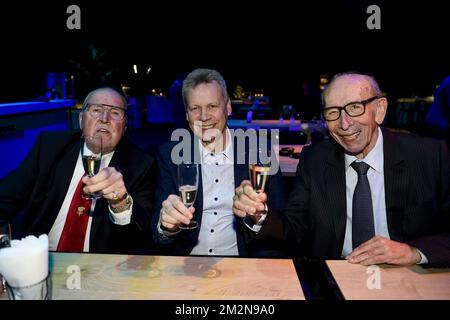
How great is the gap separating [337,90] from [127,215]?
1.46 meters

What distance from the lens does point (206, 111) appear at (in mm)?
2482

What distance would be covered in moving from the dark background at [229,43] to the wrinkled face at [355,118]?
8162mm

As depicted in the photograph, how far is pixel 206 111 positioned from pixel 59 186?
1118 mm

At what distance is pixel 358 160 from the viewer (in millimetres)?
2115

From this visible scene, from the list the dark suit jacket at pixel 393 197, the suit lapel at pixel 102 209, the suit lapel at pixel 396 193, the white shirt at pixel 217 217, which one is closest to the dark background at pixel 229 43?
the suit lapel at pixel 102 209

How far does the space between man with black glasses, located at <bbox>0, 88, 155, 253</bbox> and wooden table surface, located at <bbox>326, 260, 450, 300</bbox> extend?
3.93ft

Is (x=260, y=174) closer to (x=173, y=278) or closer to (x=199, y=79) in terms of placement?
(x=173, y=278)

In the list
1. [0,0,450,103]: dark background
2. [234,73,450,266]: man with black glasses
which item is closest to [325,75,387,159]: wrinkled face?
[234,73,450,266]: man with black glasses

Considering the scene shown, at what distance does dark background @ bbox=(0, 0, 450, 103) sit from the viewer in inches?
357

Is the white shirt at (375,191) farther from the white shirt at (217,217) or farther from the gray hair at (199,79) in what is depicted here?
the gray hair at (199,79)

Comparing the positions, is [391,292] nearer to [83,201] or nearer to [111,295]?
[111,295]

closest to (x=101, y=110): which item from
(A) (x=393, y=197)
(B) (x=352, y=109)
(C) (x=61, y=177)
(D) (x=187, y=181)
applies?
(C) (x=61, y=177)

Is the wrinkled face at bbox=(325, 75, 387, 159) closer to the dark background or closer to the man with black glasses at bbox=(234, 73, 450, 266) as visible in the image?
the man with black glasses at bbox=(234, 73, 450, 266)

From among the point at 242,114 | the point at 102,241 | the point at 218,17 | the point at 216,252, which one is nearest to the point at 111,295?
the point at 102,241
